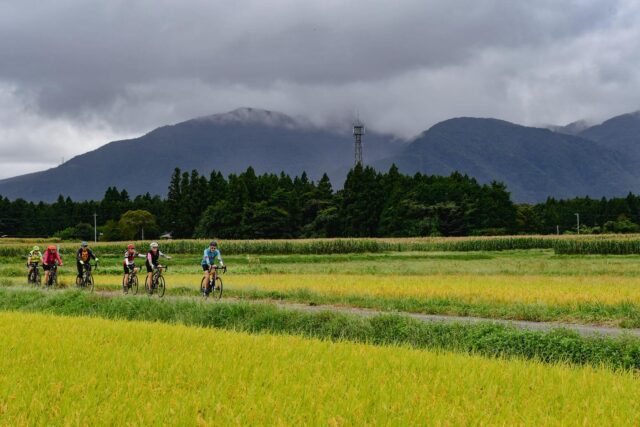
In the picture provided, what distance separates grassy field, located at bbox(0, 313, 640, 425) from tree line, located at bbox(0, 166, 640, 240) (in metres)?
96.0

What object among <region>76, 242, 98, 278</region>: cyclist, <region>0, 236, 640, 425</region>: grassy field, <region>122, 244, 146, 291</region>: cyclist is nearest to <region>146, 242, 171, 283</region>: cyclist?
<region>122, 244, 146, 291</region>: cyclist

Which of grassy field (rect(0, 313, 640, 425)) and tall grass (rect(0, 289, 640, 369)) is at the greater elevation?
grassy field (rect(0, 313, 640, 425))

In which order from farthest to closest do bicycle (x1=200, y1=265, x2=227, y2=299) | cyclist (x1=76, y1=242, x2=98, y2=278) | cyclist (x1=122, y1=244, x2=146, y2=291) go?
cyclist (x1=76, y1=242, x2=98, y2=278), cyclist (x1=122, y1=244, x2=146, y2=291), bicycle (x1=200, y1=265, x2=227, y2=299)

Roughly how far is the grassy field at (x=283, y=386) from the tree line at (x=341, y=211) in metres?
96.0

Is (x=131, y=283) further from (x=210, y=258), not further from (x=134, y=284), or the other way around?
(x=210, y=258)

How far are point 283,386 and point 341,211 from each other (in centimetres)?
10436

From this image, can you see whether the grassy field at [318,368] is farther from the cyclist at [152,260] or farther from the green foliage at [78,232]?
the green foliage at [78,232]

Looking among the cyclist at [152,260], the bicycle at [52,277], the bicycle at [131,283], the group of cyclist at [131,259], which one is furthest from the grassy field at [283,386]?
the bicycle at [52,277]

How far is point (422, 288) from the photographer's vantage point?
25516mm

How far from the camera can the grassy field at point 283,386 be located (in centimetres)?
648

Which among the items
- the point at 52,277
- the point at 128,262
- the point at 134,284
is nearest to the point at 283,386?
the point at 128,262

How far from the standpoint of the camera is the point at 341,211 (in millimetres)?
112062

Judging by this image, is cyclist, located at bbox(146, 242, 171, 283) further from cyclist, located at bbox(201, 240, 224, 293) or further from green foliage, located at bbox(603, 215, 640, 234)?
green foliage, located at bbox(603, 215, 640, 234)

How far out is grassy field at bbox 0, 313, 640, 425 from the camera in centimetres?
648
